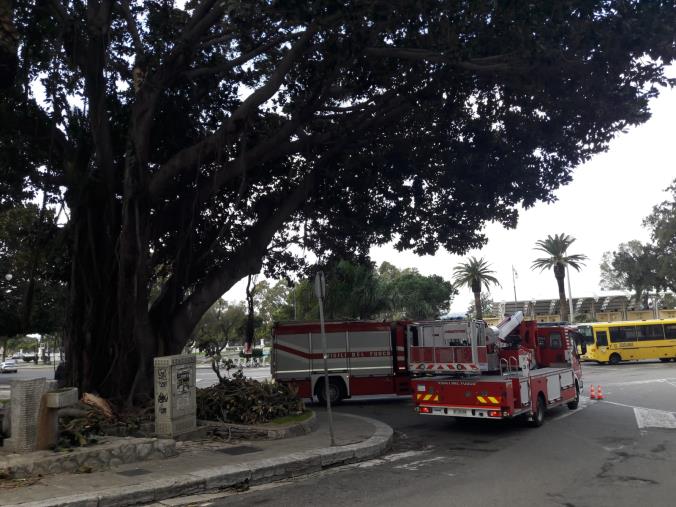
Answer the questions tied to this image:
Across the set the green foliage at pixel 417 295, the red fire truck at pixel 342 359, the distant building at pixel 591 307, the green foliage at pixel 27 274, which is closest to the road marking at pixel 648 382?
the red fire truck at pixel 342 359

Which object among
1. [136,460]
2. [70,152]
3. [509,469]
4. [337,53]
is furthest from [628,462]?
[70,152]

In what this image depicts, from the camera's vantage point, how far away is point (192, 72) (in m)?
12.3

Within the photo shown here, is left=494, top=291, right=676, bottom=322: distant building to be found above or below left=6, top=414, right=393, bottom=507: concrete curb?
above

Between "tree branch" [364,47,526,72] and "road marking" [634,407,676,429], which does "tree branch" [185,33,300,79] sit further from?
"road marking" [634,407,676,429]

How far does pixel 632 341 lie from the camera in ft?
113

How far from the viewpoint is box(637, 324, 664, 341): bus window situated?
3384 centimetres

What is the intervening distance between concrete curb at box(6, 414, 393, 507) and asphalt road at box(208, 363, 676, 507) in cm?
29

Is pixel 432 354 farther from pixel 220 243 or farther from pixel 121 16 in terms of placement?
pixel 121 16

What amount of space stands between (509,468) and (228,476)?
13.5 feet

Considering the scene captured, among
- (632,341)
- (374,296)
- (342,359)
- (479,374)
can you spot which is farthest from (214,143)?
(632,341)

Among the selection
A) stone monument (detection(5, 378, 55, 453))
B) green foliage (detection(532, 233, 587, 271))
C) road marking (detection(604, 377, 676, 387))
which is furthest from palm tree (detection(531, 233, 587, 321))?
stone monument (detection(5, 378, 55, 453))

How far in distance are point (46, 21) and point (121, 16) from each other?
2.53 m

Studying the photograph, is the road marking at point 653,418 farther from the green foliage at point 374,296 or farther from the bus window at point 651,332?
the bus window at point 651,332

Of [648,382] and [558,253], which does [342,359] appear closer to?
[648,382]
